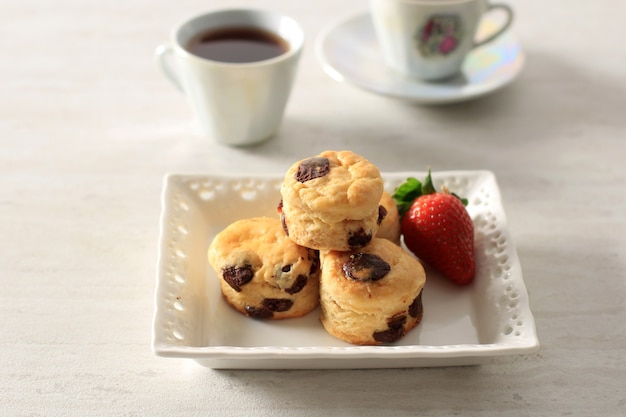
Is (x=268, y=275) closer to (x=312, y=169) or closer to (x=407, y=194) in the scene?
(x=312, y=169)

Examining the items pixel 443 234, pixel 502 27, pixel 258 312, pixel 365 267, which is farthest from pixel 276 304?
pixel 502 27

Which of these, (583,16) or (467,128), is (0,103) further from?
(583,16)

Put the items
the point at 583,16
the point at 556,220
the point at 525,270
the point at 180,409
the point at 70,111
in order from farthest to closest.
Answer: the point at 583,16, the point at 70,111, the point at 556,220, the point at 525,270, the point at 180,409

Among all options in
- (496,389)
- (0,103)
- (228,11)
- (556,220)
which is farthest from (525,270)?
(0,103)

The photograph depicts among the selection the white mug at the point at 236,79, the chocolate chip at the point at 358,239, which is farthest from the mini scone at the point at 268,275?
the white mug at the point at 236,79

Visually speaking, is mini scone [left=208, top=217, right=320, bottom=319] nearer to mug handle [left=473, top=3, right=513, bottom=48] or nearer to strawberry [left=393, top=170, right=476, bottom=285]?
strawberry [left=393, top=170, right=476, bottom=285]

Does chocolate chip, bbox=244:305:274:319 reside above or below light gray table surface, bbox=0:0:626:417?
above

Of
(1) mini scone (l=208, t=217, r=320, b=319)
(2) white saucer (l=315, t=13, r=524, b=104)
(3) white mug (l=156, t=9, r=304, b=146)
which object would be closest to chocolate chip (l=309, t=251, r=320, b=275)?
(1) mini scone (l=208, t=217, r=320, b=319)
